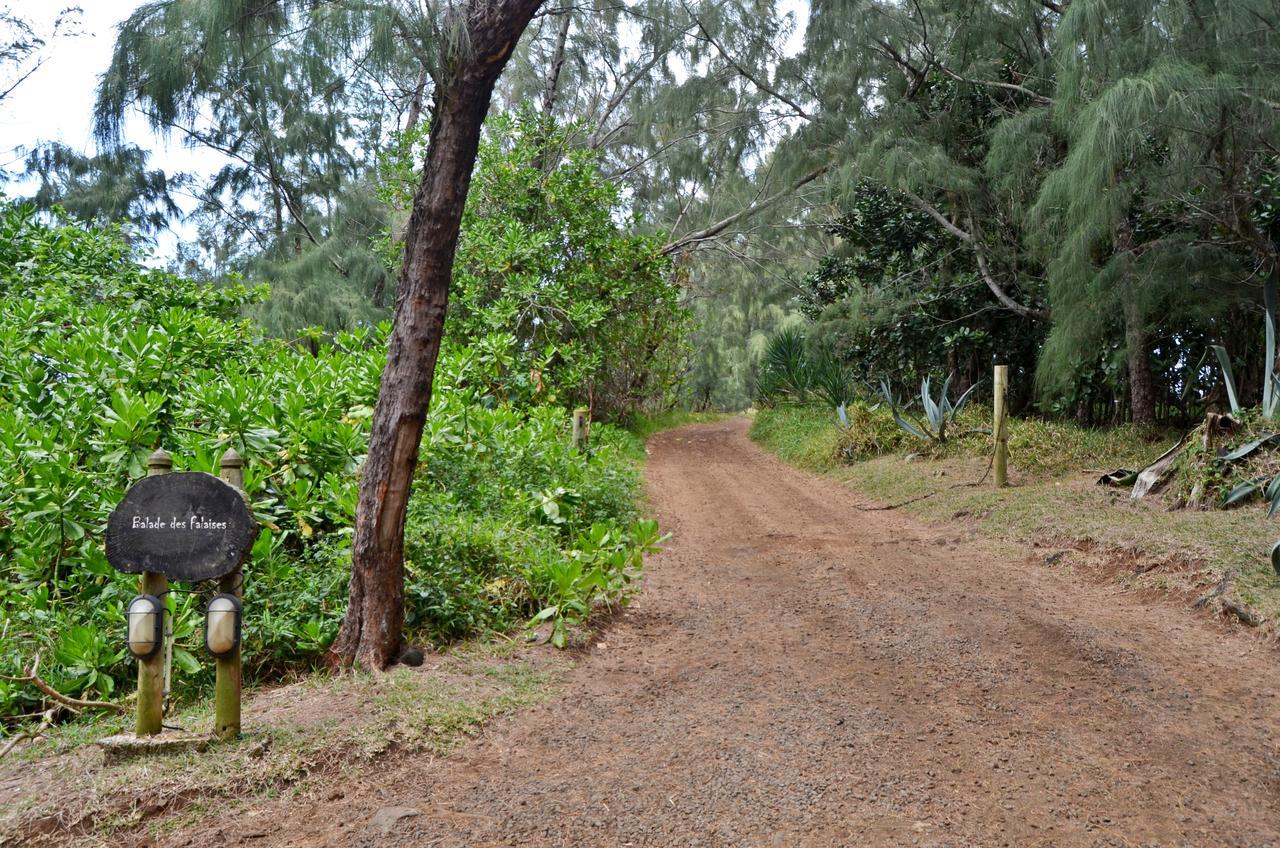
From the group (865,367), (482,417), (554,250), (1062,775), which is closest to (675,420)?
(865,367)

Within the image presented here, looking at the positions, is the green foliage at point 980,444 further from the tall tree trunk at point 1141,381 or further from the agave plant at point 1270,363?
the agave plant at point 1270,363

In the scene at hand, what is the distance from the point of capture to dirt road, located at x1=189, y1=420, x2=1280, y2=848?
2.46m

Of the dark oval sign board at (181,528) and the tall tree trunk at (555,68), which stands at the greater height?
the tall tree trunk at (555,68)

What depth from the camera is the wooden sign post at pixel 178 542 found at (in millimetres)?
2781

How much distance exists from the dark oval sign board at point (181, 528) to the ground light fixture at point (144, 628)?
0.11 meters

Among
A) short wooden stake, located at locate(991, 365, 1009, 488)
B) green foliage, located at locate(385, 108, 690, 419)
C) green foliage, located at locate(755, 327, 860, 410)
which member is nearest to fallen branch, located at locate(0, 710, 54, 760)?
green foliage, located at locate(385, 108, 690, 419)

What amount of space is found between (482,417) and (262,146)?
31.9 ft

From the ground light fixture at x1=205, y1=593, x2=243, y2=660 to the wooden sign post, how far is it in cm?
5

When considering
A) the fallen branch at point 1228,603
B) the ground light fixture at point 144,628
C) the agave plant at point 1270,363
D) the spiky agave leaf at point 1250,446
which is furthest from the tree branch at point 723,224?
the ground light fixture at point 144,628

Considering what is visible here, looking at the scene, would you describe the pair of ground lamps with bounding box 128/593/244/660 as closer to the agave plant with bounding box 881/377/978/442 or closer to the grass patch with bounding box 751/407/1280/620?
the grass patch with bounding box 751/407/1280/620

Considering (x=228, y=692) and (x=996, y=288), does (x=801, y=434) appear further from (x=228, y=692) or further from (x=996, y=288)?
(x=228, y=692)

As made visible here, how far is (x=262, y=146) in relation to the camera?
1322 cm

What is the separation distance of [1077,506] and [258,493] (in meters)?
5.87

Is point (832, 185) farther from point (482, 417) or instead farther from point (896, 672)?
point (896, 672)
